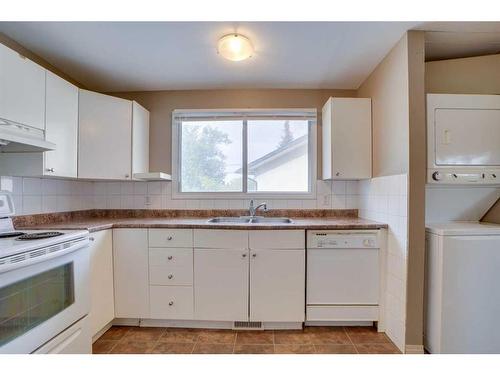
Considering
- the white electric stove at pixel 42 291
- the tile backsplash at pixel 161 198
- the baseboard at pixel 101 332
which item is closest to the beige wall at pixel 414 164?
the tile backsplash at pixel 161 198

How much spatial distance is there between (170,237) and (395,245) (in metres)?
1.72

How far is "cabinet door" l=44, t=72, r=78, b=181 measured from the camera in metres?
1.72

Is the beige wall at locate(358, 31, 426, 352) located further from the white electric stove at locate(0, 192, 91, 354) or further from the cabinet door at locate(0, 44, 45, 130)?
the cabinet door at locate(0, 44, 45, 130)

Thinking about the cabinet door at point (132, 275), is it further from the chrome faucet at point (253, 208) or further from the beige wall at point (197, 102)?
the chrome faucet at point (253, 208)

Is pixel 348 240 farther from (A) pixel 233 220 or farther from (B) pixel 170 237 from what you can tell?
(B) pixel 170 237

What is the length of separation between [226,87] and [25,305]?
2.24 meters

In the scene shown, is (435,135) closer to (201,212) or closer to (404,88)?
(404,88)

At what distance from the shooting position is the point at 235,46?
5.56 ft

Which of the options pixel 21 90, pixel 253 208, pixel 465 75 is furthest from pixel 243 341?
pixel 465 75

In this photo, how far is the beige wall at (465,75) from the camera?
73.0 inches

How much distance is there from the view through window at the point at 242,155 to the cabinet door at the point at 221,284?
84 centimetres

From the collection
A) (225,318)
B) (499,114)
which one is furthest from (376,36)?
(225,318)

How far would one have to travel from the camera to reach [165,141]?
261 centimetres
